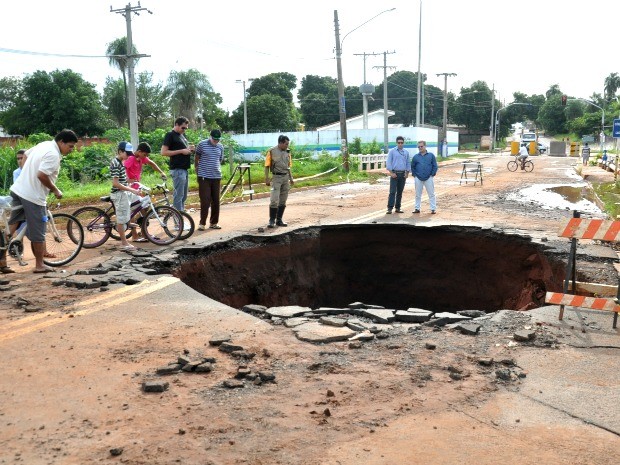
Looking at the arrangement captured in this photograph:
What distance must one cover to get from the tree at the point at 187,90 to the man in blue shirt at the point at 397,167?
57728 mm

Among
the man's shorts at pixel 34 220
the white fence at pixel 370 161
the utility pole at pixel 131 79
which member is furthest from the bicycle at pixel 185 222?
the white fence at pixel 370 161

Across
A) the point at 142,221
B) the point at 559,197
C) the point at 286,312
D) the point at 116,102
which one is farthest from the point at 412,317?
the point at 116,102

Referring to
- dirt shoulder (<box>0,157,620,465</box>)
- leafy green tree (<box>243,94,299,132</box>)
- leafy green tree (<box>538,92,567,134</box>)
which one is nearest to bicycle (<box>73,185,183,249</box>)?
dirt shoulder (<box>0,157,620,465</box>)

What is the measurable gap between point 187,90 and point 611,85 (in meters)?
73.5

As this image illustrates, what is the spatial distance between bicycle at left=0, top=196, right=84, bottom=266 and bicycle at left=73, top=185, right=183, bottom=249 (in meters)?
0.59

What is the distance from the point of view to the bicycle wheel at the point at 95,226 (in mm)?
9867

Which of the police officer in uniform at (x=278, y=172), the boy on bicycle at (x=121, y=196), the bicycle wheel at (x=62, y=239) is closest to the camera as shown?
the bicycle wheel at (x=62, y=239)

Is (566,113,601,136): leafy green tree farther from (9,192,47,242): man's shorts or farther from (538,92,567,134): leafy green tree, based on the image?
(9,192,47,242): man's shorts

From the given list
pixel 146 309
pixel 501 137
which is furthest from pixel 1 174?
pixel 501 137

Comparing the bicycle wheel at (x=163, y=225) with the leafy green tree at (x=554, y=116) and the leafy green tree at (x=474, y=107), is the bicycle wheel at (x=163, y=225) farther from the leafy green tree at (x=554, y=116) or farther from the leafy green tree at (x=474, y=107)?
the leafy green tree at (x=554, y=116)

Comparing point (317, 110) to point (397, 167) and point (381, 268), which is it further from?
point (381, 268)

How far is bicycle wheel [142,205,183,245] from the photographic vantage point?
1018cm

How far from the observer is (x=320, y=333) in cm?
590

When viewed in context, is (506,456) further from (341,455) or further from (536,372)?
(536,372)
